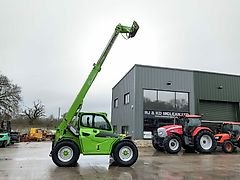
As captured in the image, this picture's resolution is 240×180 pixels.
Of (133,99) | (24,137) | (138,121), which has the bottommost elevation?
(24,137)

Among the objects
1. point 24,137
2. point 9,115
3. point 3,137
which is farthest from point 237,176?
point 9,115

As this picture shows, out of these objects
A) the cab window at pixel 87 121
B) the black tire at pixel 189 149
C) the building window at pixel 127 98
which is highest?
the building window at pixel 127 98

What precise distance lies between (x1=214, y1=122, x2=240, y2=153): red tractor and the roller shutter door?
545 cm

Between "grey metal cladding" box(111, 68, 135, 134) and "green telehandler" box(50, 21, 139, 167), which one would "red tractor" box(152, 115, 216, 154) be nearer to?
"green telehandler" box(50, 21, 139, 167)

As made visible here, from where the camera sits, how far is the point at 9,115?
33156 mm

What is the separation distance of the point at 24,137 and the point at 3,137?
403 inches

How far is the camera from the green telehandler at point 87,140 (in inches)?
352

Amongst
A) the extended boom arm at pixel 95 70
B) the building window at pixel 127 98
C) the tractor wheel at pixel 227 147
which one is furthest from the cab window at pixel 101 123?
the building window at pixel 127 98

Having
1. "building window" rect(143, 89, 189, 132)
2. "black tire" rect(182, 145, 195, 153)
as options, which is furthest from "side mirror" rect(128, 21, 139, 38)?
"building window" rect(143, 89, 189, 132)

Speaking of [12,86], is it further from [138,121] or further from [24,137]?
[138,121]

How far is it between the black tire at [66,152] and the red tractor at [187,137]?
6174mm

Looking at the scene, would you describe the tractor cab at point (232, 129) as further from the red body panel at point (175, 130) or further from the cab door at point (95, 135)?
the cab door at point (95, 135)

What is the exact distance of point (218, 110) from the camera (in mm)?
21453

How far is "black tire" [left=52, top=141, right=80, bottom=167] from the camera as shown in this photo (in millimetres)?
8859
